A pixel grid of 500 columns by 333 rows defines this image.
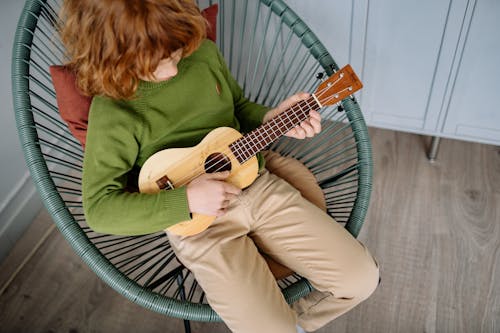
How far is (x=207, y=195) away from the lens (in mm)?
878

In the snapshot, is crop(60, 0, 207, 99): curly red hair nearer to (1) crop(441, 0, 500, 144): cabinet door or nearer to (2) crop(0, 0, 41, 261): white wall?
(2) crop(0, 0, 41, 261): white wall

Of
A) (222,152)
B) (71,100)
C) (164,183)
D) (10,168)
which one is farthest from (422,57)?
(10,168)

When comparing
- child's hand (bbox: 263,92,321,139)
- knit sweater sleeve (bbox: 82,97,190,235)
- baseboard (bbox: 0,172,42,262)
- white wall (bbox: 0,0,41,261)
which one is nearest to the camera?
knit sweater sleeve (bbox: 82,97,190,235)

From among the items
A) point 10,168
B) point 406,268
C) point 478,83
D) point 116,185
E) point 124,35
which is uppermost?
point 124,35

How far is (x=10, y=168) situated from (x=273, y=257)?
82 centimetres

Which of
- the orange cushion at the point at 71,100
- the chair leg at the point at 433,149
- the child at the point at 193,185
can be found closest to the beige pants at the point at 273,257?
the child at the point at 193,185

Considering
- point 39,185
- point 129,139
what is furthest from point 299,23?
point 39,185

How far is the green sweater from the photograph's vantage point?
86 cm

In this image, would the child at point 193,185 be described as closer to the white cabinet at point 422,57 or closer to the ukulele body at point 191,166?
the ukulele body at point 191,166

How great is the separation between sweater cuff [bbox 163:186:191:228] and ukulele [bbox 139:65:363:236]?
48 mm

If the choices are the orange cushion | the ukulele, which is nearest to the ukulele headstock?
the ukulele

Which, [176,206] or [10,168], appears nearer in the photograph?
[176,206]

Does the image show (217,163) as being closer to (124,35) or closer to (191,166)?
(191,166)

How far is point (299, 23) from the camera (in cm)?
110
